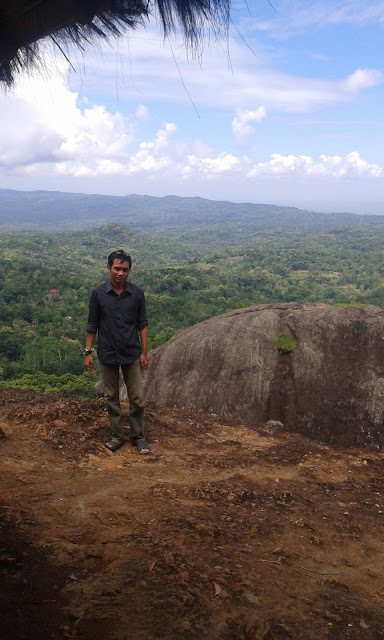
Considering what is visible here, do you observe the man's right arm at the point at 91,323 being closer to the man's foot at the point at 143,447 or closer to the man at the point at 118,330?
the man at the point at 118,330

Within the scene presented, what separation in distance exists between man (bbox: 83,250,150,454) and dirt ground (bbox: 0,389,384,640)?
0.84m

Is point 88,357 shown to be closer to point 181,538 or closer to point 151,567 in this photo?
point 181,538

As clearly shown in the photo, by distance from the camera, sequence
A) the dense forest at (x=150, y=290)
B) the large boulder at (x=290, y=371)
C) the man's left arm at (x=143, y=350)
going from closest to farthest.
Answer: the man's left arm at (x=143, y=350), the large boulder at (x=290, y=371), the dense forest at (x=150, y=290)

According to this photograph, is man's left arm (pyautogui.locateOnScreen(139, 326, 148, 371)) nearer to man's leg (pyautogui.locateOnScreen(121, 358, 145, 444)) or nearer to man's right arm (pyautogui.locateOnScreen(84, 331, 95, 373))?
man's leg (pyautogui.locateOnScreen(121, 358, 145, 444))

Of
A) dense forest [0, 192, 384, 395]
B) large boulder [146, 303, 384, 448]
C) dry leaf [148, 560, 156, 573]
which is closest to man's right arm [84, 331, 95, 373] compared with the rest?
dry leaf [148, 560, 156, 573]

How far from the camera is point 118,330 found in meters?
5.43

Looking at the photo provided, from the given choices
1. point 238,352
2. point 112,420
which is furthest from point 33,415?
point 238,352

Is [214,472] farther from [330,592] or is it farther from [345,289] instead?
[345,289]

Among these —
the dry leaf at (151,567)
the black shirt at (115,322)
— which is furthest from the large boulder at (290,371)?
the dry leaf at (151,567)

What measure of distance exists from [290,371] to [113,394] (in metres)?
4.36

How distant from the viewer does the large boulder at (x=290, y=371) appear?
26.7 ft

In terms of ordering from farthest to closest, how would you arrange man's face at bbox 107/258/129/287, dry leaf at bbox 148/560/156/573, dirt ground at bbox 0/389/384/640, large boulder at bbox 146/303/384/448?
large boulder at bbox 146/303/384/448
man's face at bbox 107/258/129/287
dry leaf at bbox 148/560/156/573
dirt ground at bbox 0/389/384/640

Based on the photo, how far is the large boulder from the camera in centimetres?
812

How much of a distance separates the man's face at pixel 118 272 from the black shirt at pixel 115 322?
4.7 inches
